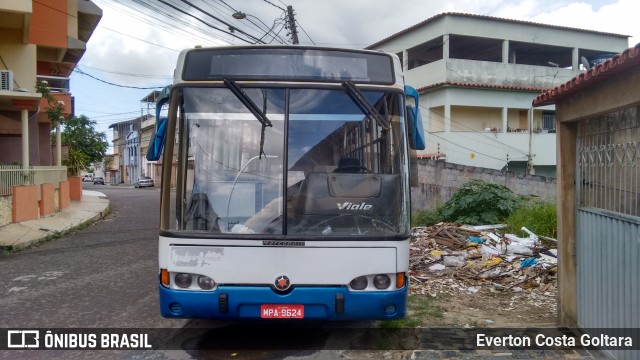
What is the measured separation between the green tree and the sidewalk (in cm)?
891

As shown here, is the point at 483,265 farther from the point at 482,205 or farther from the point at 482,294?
the point at 482,205

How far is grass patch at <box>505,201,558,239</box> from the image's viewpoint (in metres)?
10.3

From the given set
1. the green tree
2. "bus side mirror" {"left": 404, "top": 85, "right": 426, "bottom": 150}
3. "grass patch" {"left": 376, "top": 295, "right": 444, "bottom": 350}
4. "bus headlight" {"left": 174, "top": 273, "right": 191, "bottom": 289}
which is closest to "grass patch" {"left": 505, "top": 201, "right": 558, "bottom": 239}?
"grass patch" {"left": 376, "top": 295, "right": 444, "bottom": 350}

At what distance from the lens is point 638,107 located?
167 inches

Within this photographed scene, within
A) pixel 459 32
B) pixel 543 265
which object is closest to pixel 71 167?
pixel 459 32

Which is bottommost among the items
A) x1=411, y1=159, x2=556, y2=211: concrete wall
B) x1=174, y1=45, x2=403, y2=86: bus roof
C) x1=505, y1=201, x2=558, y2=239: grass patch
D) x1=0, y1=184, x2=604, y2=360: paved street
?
x1=0, y1=184, x2=604, y2=360: paved street

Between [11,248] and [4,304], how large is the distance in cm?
526

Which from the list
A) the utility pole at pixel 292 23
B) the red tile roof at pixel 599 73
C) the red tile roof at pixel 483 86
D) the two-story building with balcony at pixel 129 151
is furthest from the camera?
the two-story building with balcony at pixel 129 151

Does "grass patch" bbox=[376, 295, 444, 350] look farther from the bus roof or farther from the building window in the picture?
the building window

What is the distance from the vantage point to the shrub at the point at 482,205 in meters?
12.1

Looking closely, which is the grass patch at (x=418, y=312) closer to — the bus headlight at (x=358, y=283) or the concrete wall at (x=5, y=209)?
the bus headlight at (x=358, y=283)

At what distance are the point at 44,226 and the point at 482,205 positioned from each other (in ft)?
37.8

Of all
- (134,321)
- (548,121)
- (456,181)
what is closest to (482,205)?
(456,181)

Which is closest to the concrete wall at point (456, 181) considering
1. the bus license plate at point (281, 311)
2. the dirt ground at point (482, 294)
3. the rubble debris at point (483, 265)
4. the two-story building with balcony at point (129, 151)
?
the rubble debris at point (483, 265)
